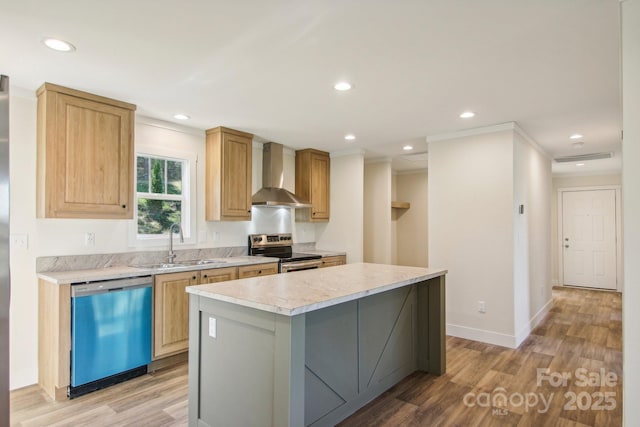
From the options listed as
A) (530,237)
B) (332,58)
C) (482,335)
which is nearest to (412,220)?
(530,237)

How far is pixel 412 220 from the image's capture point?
24.0ft

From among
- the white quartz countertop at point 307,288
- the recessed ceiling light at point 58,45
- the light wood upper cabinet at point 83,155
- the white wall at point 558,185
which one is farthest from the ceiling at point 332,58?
the white wall at point 558,185

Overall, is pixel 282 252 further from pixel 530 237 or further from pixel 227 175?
pixel 530 237

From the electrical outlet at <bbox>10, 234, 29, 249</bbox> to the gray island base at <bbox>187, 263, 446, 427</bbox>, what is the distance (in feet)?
5.83

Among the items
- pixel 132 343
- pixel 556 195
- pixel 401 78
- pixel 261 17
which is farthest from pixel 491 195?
pixel 556 195

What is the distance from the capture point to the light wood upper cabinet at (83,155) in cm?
289

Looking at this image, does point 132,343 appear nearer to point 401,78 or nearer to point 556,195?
point 401,78

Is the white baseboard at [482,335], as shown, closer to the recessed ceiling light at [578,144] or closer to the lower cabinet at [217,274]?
the lower cabinet at [217,274]

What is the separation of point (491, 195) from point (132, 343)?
150 inches

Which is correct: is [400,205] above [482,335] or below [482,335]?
above

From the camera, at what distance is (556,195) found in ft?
25.0

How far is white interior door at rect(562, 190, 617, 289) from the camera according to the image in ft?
23.2

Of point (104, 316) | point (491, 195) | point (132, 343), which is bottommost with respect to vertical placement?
point (132, 343)

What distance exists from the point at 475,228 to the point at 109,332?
372 cm
